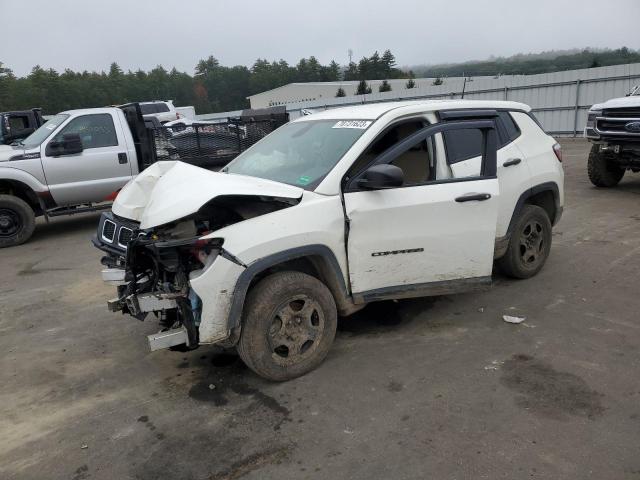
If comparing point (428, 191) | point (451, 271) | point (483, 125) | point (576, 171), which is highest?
point (483, 125)

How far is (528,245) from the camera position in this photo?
207 inches

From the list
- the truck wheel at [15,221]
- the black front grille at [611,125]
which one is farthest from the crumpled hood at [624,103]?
the truck wheel at [15,221]

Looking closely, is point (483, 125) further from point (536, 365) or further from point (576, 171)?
point (576, 171)

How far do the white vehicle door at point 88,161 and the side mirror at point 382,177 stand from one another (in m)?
6.39

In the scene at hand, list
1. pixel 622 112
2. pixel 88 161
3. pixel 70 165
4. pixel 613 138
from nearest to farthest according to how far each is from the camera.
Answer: pixel 70 165, pixel 88 161, pixel 622 112, pixel 613 138

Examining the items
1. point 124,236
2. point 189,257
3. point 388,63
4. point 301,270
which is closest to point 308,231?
point 301,270

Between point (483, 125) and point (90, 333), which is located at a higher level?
point (483, 125)

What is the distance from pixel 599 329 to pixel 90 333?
4395 millimetres

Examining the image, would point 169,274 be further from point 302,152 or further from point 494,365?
point 494,365

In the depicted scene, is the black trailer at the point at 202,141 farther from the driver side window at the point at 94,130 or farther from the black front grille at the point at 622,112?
the black front grille at the point at 622,112

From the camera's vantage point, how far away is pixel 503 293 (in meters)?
5.02

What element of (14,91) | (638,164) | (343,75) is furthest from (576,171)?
(343,75)

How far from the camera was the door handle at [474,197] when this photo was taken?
12.9 ft

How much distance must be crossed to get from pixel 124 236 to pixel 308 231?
1495mm
